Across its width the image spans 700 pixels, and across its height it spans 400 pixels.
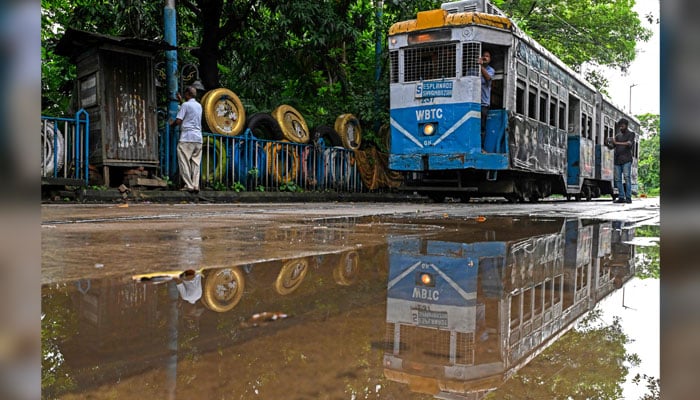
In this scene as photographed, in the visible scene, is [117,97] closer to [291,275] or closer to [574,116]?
[291,275]

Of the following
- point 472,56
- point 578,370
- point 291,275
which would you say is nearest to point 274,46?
point 472,56

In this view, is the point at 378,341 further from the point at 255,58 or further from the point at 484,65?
the point at 255,58

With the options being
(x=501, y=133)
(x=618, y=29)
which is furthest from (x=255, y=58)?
(x=618, y=29)

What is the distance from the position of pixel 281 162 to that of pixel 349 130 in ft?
9.44

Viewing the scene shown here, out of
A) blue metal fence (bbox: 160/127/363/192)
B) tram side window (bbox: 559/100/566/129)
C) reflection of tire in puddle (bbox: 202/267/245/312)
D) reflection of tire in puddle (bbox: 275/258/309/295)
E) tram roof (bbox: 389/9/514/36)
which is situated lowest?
reflection of tire in puddle (bbox: 275/258/309/295)

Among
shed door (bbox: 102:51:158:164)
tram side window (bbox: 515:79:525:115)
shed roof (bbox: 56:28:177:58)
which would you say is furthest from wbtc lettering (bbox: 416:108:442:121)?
shed door (bbox: 102:51:158:164)

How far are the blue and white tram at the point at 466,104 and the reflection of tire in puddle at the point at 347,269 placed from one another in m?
7.56

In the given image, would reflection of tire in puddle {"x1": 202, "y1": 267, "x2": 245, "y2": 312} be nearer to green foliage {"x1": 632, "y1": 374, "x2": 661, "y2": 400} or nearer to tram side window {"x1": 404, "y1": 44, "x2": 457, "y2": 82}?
green foliage {"x1": 632, "y1": 374, "x2": 661, "y2": 400}

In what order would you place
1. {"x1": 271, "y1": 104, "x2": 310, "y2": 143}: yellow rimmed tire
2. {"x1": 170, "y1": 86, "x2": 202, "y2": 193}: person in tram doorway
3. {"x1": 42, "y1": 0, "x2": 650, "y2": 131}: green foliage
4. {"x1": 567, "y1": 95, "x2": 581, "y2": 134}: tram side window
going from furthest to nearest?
1. {"x1": 567, "y1": 95, "x2": 581, "y2": 134}: tram side window
2. {"x1": 42, "y1": 0, "x2": 650, "y2": 131}: green foliage
3. {"x1": 271, "y1": 104, "x2": 310, "y2": 143}: yellow rimmed tire
4. {"x1": 170, "y1": 86, "x2": 202, "y2": 193}: person in tram doorway

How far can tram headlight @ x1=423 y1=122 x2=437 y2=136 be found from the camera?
973cm

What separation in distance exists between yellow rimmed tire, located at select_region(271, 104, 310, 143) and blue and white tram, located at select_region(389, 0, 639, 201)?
104 inches

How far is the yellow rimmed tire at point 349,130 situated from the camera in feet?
43.6

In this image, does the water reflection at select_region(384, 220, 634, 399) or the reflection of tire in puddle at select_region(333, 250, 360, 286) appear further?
the reflection of tire in puddle at select_region(333, 250, 360, 286)

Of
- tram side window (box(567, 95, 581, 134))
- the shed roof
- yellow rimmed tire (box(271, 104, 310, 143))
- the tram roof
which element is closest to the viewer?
the shed roof
